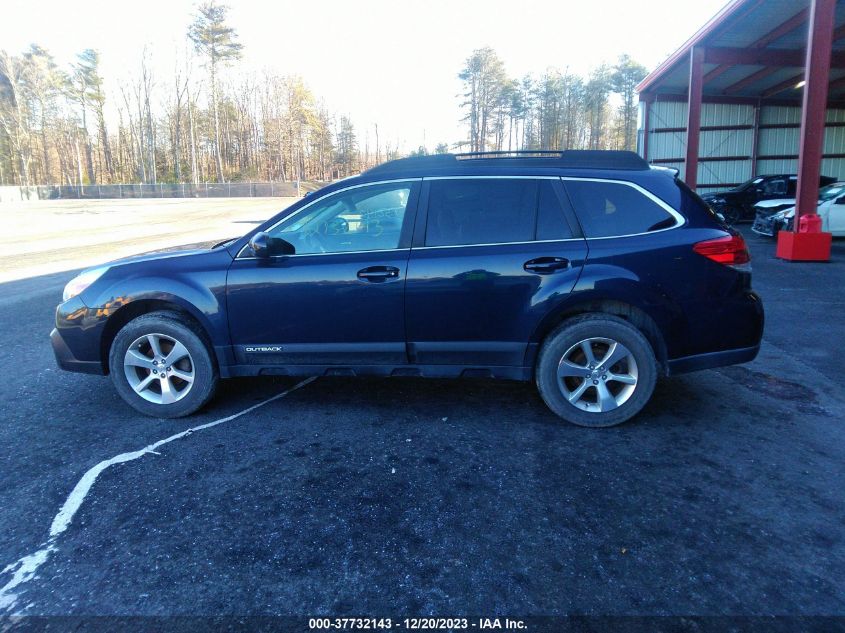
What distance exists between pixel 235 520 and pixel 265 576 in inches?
20.2

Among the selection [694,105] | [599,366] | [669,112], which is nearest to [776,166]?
[669,112]

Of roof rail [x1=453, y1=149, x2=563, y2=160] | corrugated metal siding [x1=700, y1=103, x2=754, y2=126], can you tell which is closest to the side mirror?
roof rail [x1=453, y1=149, x2=563, y2=160]

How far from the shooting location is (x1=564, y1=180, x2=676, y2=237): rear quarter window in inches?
157

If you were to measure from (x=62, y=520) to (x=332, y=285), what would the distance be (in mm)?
2024

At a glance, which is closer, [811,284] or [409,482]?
[409,482]

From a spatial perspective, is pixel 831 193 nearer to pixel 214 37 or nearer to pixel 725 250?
pixel 725 250

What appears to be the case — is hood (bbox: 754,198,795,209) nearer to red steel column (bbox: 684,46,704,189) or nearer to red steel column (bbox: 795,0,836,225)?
red steel column (bbox: 684,46,704,189)

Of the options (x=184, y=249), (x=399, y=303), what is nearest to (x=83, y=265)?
(x=184, y=249)

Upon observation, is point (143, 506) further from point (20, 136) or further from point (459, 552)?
point (20, 136)

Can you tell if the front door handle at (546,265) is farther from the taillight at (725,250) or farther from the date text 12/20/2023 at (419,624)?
the date text 12/20/2023 at (419,624)

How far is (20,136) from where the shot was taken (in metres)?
78.6

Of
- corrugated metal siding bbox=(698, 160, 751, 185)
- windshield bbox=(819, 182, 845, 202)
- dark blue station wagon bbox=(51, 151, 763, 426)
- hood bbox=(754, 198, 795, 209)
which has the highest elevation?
corrugated metal siding bbox=(698, 160, 751, 185)

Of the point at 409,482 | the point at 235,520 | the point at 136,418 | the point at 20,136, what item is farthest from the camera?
the point at 20,136

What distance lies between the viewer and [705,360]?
403 centimetres
